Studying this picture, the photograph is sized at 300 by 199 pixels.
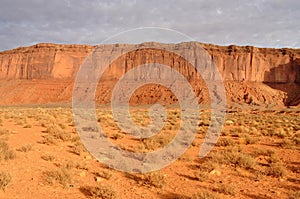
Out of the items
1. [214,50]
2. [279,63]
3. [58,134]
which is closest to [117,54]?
[214,50]

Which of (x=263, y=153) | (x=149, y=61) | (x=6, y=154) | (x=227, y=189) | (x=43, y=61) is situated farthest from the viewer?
(x=43, y=61)

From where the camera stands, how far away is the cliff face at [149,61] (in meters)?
72.0

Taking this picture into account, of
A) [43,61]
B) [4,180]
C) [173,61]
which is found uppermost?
[173,61]

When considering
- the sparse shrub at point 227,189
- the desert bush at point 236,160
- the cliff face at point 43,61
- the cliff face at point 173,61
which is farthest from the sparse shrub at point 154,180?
the cliff face at point 43,61

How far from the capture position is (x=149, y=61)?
290 ft

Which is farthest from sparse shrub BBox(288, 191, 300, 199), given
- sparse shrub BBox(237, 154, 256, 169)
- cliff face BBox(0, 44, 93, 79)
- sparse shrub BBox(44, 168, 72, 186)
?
cliff face BBox(0, 44, 93, 79)

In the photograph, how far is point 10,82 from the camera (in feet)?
281

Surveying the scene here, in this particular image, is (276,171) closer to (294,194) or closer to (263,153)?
(294,194)

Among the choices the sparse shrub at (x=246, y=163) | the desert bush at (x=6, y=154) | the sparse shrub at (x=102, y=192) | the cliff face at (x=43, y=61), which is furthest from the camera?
the cliff face at (x=43, y=61)

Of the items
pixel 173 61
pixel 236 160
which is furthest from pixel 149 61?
pixel 236 160

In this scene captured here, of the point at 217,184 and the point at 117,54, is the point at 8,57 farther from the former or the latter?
the point at 217,184

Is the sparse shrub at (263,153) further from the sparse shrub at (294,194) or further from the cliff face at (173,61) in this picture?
the cliff face at (173,61)

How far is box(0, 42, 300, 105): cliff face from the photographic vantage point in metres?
72.0

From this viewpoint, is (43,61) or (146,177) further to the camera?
(43,61)
